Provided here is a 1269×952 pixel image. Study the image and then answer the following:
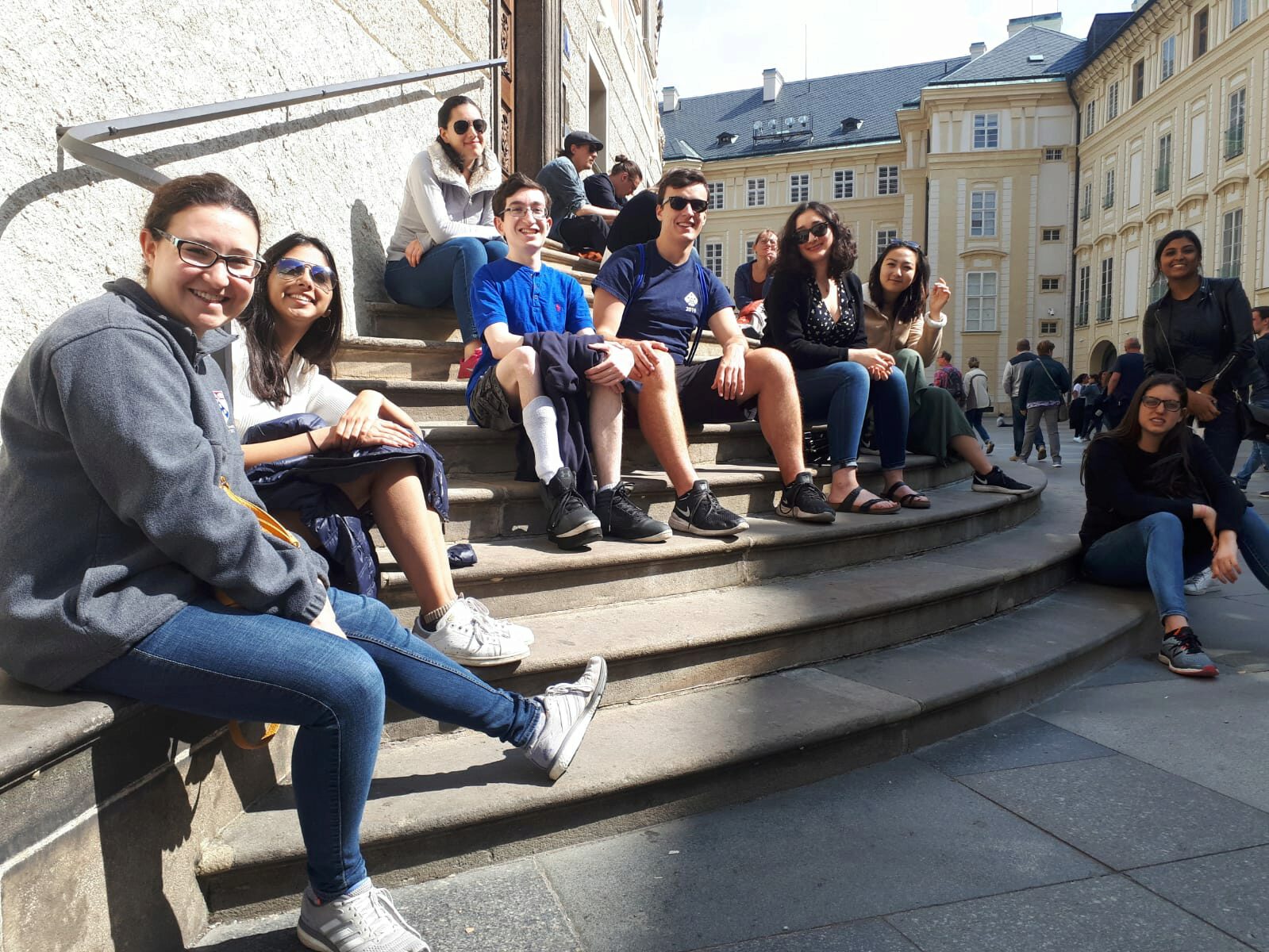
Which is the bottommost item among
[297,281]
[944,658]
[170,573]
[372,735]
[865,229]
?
[944,658]

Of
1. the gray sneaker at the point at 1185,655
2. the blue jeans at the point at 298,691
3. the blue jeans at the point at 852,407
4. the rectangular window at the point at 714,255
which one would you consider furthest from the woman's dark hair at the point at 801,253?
the rectangular window at the point at 714,255

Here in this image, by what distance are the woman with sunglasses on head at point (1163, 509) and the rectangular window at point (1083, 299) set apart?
3218 centimetres

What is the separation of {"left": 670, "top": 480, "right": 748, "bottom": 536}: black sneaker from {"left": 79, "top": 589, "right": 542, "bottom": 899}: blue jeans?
1764mm

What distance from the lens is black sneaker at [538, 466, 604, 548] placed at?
310cm

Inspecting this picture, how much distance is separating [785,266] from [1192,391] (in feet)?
6.93

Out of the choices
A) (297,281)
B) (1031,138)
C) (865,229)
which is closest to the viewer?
(297,281)

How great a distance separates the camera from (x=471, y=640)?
2426mm

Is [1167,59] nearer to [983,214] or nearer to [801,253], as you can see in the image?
[983,214]

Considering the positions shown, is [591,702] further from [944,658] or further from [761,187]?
[761,187]

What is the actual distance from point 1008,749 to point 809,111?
47.3 metres

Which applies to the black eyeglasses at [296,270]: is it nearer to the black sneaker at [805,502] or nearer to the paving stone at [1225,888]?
the black sneaker at [805,502]

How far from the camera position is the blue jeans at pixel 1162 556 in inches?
143

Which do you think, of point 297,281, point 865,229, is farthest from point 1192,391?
point 865,229

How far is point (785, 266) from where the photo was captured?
448cm
